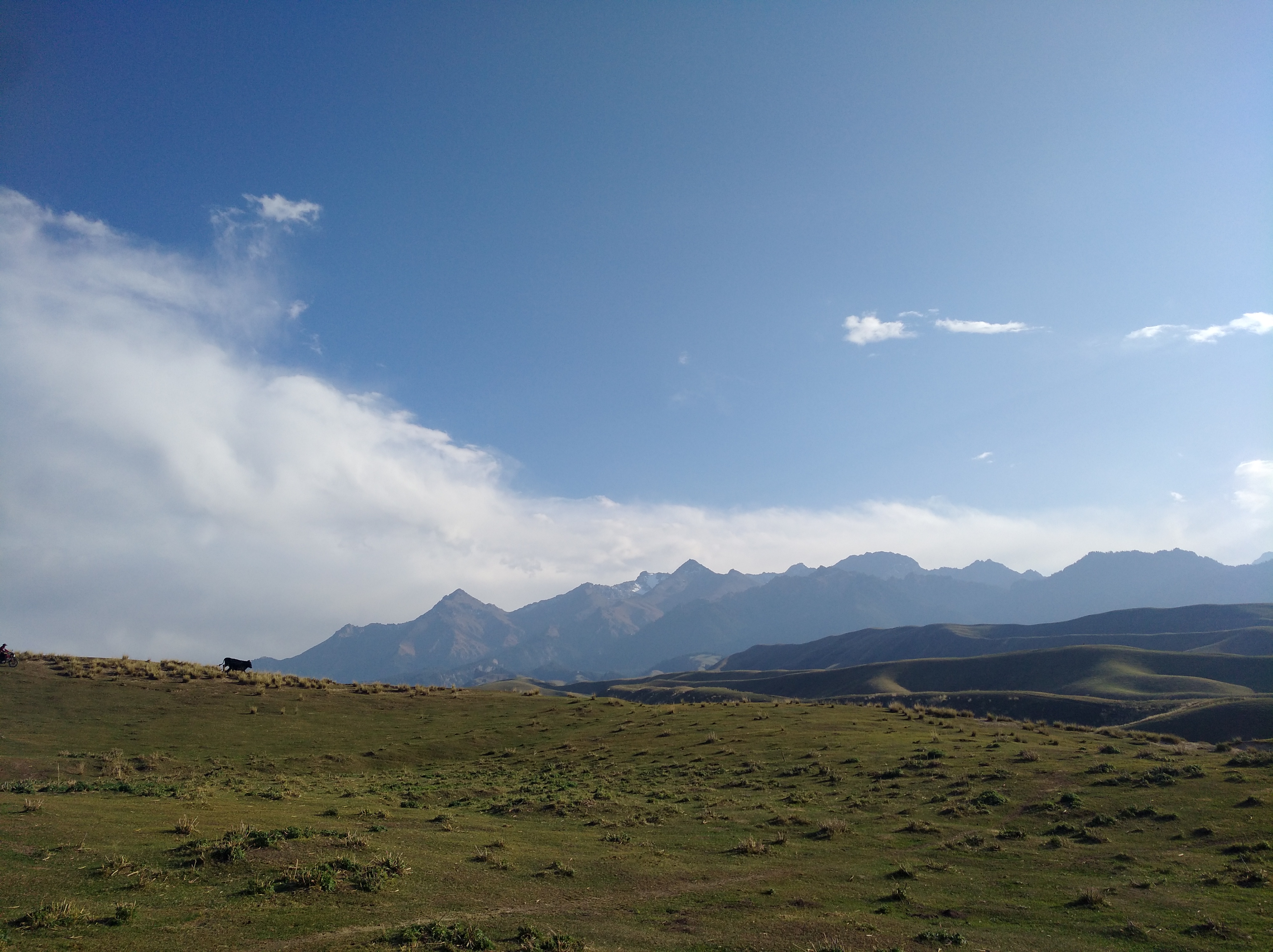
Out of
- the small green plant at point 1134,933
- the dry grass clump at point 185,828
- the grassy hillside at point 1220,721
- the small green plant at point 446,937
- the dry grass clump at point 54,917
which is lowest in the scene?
the grassy hillside at point 1220,721

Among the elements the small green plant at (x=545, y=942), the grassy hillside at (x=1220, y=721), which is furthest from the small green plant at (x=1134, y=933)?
the grassy hillside at (x=1220, y=721)

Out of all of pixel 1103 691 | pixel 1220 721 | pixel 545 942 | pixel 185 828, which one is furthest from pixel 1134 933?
pixel 1103 691

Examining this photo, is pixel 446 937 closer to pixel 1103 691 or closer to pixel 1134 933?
pixel 1134 933

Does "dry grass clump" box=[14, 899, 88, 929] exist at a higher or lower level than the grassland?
higher

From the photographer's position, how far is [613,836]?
2219 centimetres

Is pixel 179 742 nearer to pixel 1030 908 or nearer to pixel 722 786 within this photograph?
pixel 722 786

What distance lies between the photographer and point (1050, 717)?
112500 mm

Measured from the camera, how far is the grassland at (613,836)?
13.3 metres

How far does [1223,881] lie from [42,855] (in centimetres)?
2936

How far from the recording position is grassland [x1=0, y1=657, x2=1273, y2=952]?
13.3 metres

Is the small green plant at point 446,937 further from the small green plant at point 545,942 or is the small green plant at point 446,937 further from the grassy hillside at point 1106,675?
the grassy hillside at point 1106,675

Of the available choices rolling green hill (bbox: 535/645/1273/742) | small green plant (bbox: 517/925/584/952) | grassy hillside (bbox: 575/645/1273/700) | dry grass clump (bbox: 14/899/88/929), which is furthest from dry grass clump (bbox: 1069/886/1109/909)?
grassy hillside (bbox: 575/645/1273/700)

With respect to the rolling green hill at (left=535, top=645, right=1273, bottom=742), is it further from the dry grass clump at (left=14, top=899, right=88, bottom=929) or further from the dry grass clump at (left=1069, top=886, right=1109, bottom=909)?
the dry grass clump at (left=14, top=899, right=88, bottom=929)

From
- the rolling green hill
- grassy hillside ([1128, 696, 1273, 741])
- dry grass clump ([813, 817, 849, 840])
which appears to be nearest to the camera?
dry grass clump ([813, 817, 849, 840])
